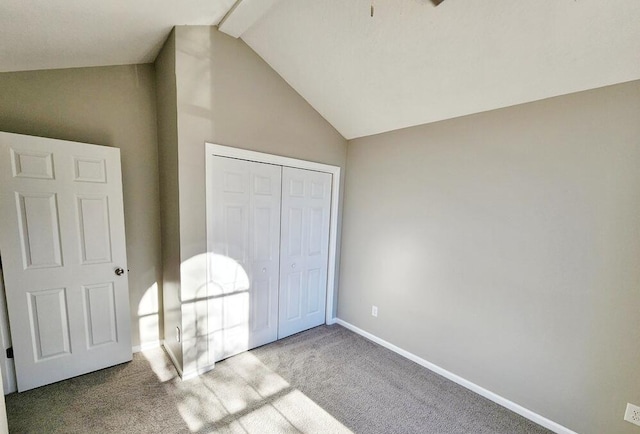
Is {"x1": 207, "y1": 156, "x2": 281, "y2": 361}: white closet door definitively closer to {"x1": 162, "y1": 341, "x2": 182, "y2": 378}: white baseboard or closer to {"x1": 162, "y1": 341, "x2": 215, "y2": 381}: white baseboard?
{"x1": 162, "y1": 341, "x2": 215, "y2": 381}: white baseboard

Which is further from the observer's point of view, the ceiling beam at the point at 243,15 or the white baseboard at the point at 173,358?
the white baseboard at the point at 173,358

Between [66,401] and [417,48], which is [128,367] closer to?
[66,401]

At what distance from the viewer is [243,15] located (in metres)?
1.96

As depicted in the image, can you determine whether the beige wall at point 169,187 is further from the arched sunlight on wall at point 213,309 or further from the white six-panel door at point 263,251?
the white six-panel door at point 263,251

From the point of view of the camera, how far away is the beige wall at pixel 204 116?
6.69ft

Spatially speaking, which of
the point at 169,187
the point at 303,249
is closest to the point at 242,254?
the point at 303,249

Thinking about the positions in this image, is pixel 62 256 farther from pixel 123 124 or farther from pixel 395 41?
pixel 395 41

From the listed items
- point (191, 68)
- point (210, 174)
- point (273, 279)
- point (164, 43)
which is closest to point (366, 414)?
point (273, 279)

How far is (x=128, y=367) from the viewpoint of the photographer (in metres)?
2.31

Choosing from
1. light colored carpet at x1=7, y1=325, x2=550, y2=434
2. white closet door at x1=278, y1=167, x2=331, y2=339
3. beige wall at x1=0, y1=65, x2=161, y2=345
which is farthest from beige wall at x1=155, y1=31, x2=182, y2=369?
white closet door at x1=278, y1=167, x2=331, y2=339

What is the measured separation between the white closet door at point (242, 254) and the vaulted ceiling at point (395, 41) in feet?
3.46

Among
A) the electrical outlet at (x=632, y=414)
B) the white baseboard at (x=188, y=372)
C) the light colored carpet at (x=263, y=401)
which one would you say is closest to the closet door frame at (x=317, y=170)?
the light colored carpet at (x=263, y=401)

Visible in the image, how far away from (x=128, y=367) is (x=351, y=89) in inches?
130

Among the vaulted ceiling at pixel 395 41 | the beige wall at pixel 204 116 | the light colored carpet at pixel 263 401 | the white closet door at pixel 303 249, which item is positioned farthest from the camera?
the white closet door at pixel 303 249
